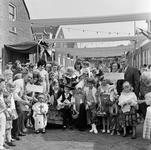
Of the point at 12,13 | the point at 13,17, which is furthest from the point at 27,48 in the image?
the point at 12,13

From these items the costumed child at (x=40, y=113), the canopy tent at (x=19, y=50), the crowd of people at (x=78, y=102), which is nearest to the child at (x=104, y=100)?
the crowd of people at (x=78, y=102)

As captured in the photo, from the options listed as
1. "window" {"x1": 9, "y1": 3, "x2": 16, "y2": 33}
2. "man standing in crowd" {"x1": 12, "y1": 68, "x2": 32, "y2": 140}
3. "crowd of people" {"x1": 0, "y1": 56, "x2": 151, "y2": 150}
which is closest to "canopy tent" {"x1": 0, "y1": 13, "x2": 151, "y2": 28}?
"crowd of people" {"x1": 0, "y1": 56, "x2": 151, "y2": 150}

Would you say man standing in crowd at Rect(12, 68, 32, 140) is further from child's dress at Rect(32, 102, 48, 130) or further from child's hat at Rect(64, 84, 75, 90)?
child's hat at Rect(64, 84, 75, 90)

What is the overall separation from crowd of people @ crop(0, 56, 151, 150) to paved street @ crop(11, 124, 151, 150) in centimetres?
22

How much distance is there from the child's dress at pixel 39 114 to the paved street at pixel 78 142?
250 millimetres

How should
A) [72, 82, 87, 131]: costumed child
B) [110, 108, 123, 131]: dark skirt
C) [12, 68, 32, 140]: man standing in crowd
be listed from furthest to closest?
[72, 82, 87, 131]: costumed child, [110, 108, 123, 131]: dark skirt, [12, 68, 32, 140]: man standing in crowd

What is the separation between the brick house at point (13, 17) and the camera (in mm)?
13500

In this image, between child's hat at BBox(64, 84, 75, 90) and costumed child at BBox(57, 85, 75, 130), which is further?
child's hat at BBox(64, 84, 75, 90)

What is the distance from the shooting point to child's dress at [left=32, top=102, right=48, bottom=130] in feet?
18.1

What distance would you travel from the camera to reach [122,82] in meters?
5.49

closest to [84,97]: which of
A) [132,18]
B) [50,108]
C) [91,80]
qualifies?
[91,80]

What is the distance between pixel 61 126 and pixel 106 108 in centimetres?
149

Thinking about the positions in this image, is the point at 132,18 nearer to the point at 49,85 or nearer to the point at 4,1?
the point at 49,85

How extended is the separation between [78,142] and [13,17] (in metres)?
12.8
